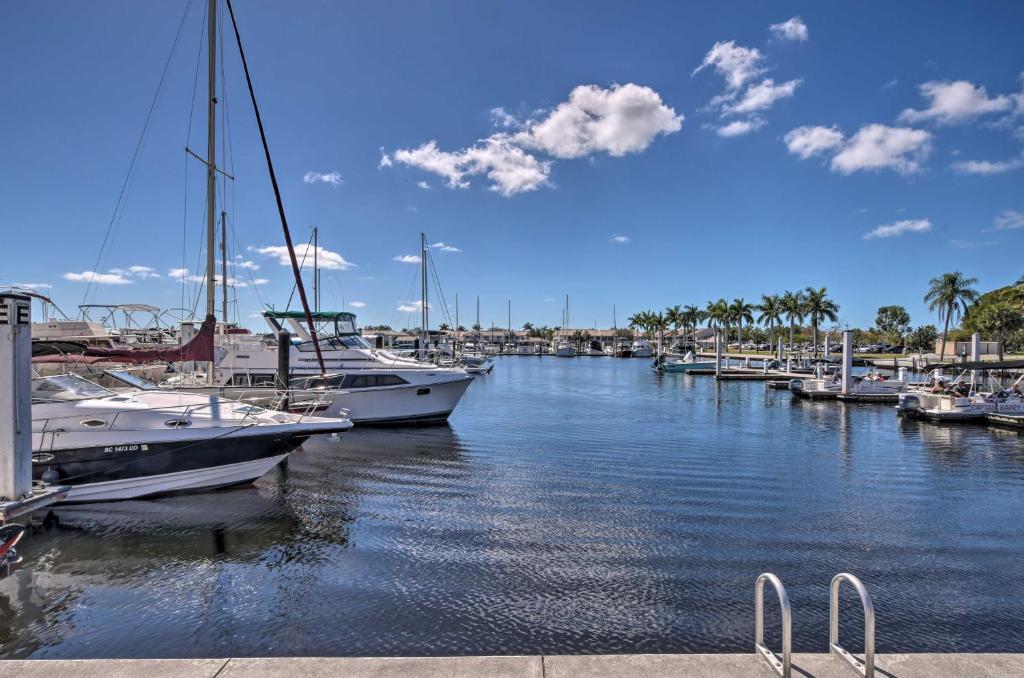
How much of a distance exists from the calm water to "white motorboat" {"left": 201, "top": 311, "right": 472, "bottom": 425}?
273 inches

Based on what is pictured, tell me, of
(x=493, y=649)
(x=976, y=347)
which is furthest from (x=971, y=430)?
(x=493, y=649)

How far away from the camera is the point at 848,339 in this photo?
40.0 m

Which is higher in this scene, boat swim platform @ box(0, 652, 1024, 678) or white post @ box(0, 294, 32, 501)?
white post @ box(0, 294, 32, 501)

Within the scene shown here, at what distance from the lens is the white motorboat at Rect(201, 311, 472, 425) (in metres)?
26.5

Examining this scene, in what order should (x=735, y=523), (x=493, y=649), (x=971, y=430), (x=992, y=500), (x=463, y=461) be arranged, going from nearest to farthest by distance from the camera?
(x=493, y=649) → (x=735, y=523) → (x=992, y=500) → (x=463, y=461) → (x=971, y=430)

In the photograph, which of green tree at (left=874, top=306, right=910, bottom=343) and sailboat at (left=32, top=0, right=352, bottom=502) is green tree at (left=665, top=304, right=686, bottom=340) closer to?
green tree at (left=874, top=306, right=910, bottom=343)

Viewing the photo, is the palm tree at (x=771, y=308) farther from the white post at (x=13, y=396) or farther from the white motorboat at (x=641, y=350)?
the white post at (x=13, y=396)

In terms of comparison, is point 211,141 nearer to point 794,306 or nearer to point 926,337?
point 794,306

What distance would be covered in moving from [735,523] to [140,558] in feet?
38.5

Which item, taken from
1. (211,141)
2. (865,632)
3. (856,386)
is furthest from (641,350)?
(865,632)

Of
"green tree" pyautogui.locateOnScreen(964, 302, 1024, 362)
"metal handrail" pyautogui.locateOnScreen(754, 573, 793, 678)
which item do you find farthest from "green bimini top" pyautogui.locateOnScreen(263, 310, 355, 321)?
"green tree" pyautogui.locateOnScreen(964, 302, 1024, 362)

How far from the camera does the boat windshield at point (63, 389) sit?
525 inches

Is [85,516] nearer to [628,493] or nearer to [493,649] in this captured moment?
[493,649]

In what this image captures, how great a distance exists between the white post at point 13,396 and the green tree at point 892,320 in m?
170
